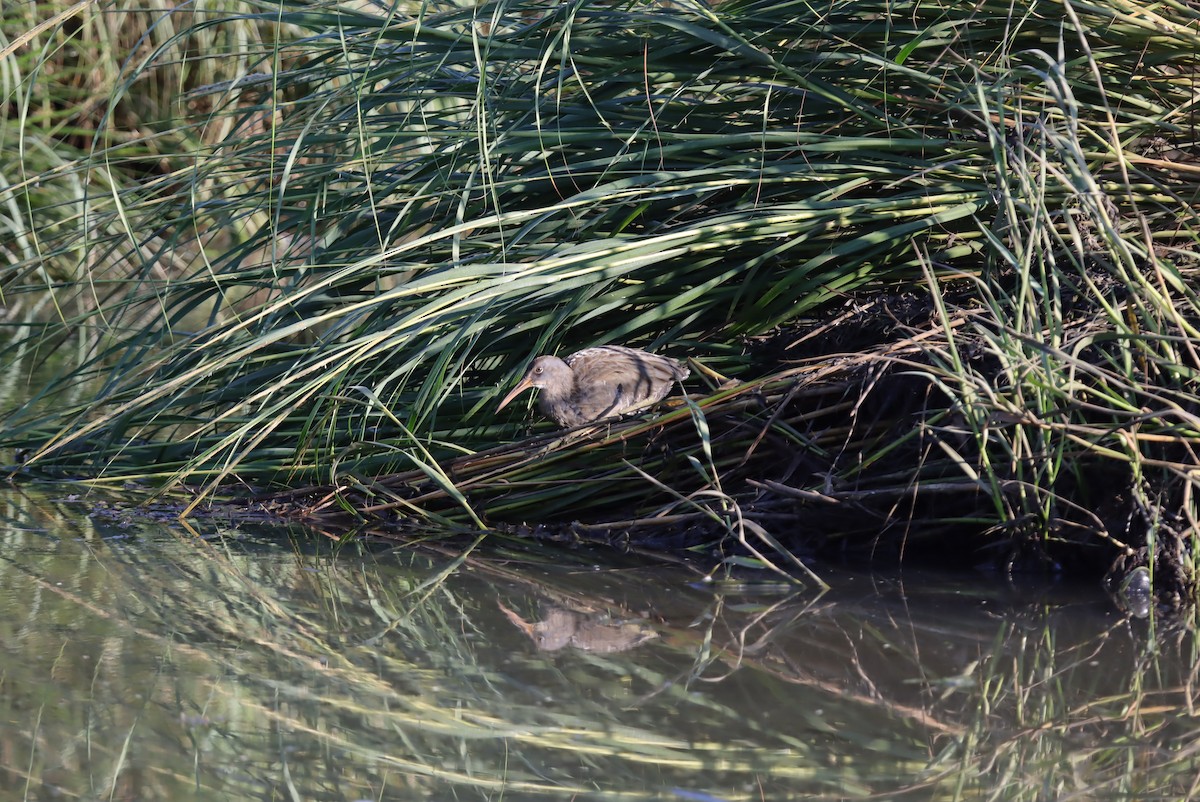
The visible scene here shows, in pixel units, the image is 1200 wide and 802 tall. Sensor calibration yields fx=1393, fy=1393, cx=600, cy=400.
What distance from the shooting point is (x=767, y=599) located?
3.19 m

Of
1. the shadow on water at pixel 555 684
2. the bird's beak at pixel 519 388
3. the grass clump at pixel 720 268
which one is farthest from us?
the bird's beak at pixel 519 388

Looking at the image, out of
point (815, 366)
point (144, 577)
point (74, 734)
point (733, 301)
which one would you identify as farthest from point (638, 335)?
point (74, 734)

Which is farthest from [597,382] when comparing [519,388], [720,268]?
[720,268]

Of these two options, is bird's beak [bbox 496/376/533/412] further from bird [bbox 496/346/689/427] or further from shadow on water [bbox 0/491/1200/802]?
shadow on water [bbox 0/491/1200/802]

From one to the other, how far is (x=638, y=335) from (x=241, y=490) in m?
1.29

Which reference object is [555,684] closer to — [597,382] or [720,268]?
[597,382]

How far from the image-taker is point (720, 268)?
3.91m

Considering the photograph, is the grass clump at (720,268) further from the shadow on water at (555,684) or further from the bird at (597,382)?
the shadow on water at (555,684)

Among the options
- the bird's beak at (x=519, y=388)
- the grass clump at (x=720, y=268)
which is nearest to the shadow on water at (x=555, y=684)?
the grass clump at (x=720, y=268)

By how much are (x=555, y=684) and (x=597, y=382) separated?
4.95 feet

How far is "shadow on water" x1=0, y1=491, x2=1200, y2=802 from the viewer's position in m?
2.23

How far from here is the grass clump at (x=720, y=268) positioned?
3395mm

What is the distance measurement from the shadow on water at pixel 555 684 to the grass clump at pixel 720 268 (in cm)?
31

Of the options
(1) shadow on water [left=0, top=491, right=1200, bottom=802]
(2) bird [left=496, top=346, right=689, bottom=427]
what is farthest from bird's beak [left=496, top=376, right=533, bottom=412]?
(1) shadow on water [left=0, top=491, right=1200, bottom=802]
